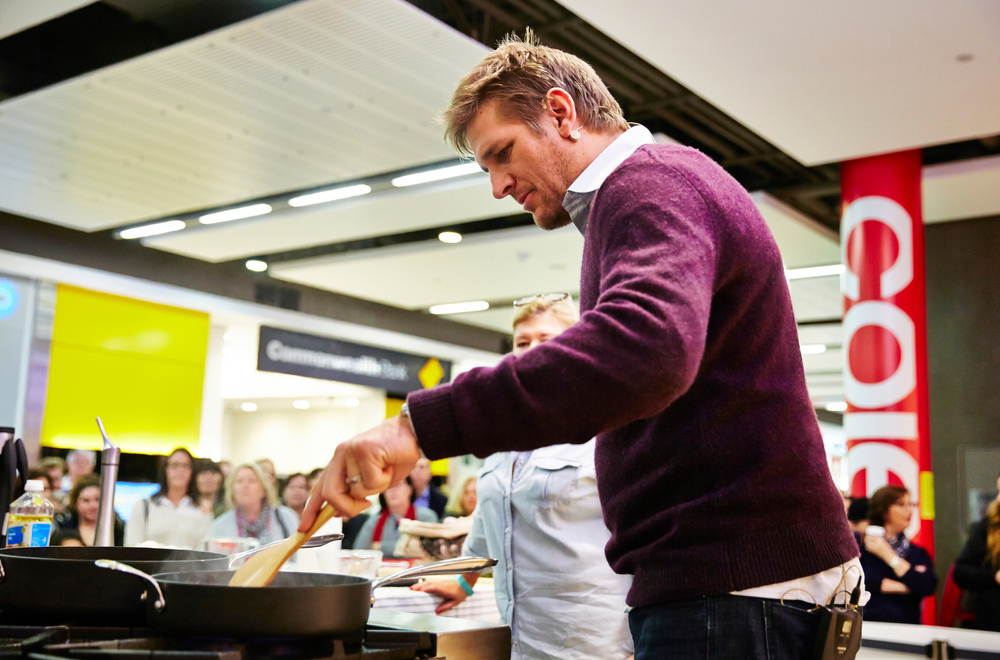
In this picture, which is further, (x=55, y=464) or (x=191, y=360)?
(x=191, y=360)

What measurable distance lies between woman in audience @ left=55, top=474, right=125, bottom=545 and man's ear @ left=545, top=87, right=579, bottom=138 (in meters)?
4.63

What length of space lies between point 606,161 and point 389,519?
438 centimetres

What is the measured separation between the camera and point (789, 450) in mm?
915

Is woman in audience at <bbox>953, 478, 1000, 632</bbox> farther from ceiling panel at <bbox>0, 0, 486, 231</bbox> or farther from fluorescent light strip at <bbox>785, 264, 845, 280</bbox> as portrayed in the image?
fluorescent light strip at <bbox>785, 264, 845, 280</bbox>

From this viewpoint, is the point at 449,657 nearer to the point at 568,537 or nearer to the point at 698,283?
the point at 698,283

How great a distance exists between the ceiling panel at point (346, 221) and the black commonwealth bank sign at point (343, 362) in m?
1.50

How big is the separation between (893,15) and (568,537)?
3.27 metres

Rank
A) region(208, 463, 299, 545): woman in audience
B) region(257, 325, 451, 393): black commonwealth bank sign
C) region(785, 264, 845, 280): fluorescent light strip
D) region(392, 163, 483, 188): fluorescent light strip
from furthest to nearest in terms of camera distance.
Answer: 1. region(257, 325, 451, 393): black commonwealth bank sign
2. region(785, 264, 845, 280): fluorescent light strip
3. region(392, 163, 483, 188): fluorescent light strip
4. region(208, 463, 299, 545): woman in audience

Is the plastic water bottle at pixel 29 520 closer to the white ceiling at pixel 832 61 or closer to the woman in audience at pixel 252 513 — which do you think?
the woman in audience at pixel 252 513

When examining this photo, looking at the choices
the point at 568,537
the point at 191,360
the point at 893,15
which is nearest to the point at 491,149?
the point at 568,537

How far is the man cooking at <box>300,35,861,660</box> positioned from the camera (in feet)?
2.44

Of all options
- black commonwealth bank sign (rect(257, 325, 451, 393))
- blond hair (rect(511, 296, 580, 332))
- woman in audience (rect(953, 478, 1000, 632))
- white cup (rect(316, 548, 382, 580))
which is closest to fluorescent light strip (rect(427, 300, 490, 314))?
black commonwealth bank sign (rect(257, 325, 451, 393))

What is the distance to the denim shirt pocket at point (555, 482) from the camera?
80.9 inches

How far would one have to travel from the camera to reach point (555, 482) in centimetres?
206
